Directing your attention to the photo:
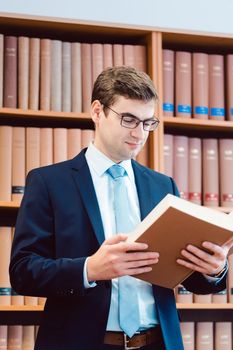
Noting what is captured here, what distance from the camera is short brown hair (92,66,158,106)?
70.0 inches

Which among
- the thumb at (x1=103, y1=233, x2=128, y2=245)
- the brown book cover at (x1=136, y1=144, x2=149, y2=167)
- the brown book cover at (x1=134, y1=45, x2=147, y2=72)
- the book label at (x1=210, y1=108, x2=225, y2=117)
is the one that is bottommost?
the thumb at (x1=103, y1=233, x2=128, y2=245)

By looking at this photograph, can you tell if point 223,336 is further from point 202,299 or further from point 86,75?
point 86,75

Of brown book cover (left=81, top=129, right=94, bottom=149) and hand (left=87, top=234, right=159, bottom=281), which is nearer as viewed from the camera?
hand (left=87, top=234, right=159, bottom=281)

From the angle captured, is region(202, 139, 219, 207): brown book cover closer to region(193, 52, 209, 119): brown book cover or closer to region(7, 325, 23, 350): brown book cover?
region(193, 52, 209, 119): brown book cover

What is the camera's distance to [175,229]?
1.48 meters

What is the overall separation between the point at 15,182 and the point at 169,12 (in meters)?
1.24

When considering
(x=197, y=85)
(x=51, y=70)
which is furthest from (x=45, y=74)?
(x=197, y=85)

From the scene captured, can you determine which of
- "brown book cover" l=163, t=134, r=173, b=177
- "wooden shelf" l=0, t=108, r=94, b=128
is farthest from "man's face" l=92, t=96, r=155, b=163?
"brown book cover" l=163, t=134, r=173, b=177

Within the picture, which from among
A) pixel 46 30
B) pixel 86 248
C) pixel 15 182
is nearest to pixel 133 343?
pixel 86 248

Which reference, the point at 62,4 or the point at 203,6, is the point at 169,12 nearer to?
the point at 203,6

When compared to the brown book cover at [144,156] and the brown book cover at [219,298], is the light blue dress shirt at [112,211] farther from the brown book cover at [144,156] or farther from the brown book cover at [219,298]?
the brown book cover at [219,298]

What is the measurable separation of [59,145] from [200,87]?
65 centimetres

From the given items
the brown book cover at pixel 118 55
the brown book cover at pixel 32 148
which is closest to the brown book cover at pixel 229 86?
the brown book cover at pixel 118 55

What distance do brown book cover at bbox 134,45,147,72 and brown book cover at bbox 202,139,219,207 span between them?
1.33ft
